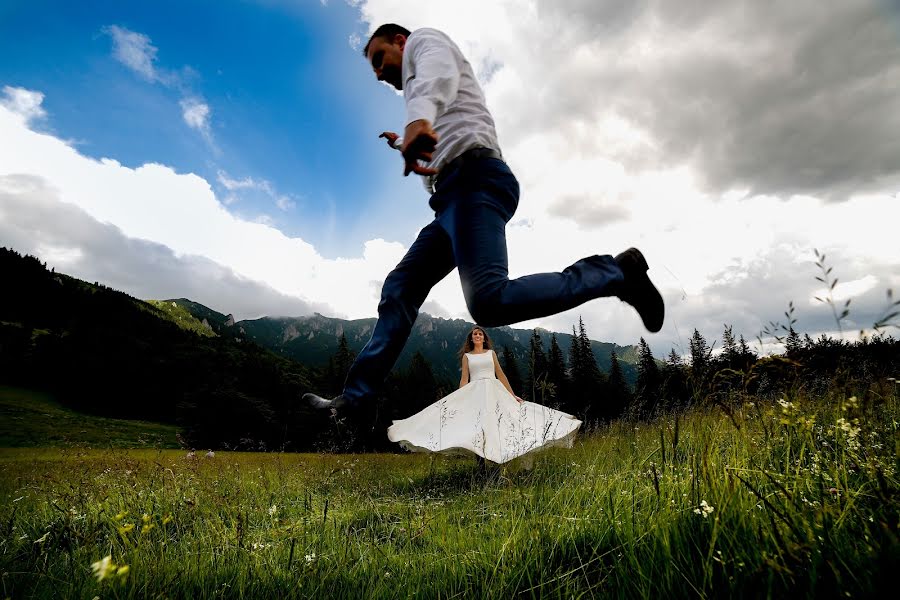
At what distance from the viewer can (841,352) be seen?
2867 millimetres

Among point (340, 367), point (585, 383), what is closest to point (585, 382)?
point (585, 383)

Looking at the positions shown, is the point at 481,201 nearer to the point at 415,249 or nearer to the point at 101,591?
the point at 415,249

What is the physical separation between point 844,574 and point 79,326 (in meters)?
69.9

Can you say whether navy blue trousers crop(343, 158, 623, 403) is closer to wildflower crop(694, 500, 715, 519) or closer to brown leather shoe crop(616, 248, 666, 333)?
brown leather shoe crop(616, 248, 666, 333)

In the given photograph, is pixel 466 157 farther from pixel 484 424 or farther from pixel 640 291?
pixel 484 424

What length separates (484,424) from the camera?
→ 6.08 metres

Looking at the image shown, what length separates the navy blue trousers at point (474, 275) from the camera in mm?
2270

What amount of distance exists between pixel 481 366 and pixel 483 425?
6.69 feet

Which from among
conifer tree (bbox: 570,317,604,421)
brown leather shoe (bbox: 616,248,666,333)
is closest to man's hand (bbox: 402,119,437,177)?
brown leather shoe (bbox: 616,248,666,333)

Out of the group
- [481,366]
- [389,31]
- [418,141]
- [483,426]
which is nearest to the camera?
[418,141]

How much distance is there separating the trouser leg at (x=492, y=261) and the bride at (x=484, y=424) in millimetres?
2954

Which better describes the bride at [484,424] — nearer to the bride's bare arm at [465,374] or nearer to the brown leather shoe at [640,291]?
the bride's bare arm at [465,374]

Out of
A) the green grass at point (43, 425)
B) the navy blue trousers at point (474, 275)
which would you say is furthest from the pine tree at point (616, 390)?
the navy blue trousers at point (474, 275)

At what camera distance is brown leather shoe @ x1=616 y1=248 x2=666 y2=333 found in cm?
279
